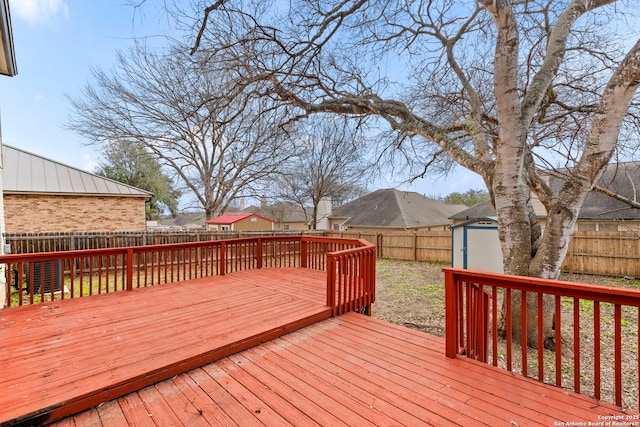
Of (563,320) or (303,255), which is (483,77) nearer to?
(563,320)

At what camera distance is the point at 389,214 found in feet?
62.7

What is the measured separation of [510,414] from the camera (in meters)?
1.95

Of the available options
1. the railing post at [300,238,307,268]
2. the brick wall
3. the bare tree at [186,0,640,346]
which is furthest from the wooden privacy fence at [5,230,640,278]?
the bare tree at [186,0,640,346]

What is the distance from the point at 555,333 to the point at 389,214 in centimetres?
1665

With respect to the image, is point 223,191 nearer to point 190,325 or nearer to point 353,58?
point 353,58

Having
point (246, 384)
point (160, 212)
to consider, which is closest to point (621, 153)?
point (246, 384)

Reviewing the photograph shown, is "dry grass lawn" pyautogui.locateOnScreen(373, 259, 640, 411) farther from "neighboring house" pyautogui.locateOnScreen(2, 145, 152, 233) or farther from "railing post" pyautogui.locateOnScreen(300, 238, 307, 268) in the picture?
"neighboring house" pyautogui.locateOnScreen(2, 145, 152, 233)

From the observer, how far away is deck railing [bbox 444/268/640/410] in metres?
2.02

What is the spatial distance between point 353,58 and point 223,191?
40.3 feet

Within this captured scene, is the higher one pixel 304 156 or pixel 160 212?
pixel 304 156

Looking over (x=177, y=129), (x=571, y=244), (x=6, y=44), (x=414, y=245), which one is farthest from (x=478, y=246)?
(x=177, y=129)

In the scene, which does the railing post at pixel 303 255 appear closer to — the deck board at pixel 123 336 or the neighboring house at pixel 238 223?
the deck board at pixel 123 336

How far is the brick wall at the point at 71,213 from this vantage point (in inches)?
387

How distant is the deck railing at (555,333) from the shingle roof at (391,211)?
44.4ft
